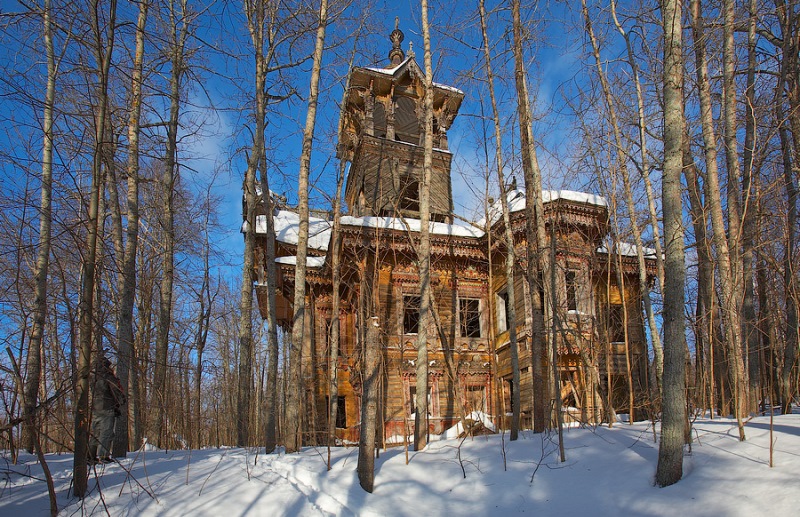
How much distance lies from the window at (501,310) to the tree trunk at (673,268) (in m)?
11.7

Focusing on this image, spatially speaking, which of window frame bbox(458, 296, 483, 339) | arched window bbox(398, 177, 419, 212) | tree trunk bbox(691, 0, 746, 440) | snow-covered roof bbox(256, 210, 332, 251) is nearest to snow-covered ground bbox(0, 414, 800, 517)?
tree trunk bbox(691, 0, 746, 440)

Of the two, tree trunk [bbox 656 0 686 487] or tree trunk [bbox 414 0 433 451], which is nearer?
tree trunk [bbox 656 0 686 487]

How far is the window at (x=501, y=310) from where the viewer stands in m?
17.4

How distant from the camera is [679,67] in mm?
5996

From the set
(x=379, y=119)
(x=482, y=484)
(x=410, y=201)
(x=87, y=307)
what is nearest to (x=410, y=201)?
(x=410, y=201)

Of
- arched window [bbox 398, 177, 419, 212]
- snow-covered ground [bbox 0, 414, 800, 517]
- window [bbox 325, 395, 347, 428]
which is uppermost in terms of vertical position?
arched window [bbox 398, 177, 419, 212]

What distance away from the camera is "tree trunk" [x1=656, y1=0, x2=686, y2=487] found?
5.18m

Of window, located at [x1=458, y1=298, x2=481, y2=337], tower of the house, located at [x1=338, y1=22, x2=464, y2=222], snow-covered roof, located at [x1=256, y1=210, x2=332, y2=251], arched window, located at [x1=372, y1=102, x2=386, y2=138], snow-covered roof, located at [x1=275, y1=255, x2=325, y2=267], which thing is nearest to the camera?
window, located at [x1=458, y1=298, x2=481, y2=337]

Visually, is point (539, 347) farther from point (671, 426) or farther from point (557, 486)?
point (671, 426)

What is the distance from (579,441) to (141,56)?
1102 centimetres

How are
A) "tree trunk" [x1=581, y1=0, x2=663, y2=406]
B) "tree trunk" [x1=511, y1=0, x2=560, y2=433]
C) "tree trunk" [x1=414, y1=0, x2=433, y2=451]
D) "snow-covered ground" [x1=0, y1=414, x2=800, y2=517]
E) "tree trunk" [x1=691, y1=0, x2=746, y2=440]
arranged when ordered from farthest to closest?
"tree trunk" [x1=581, y1=0, x2=663, y2=406], "tree trunk" [x1=414, y1=0, x2=433, y2=451], "tree trunk" [x1=511, y1=0, x2=560, y2=433], "tree trunk" [x1=691, y1=0, x2=746, y2=440], "snow-covered ground" [x1=0, y1=414, x2=800, y2=517]

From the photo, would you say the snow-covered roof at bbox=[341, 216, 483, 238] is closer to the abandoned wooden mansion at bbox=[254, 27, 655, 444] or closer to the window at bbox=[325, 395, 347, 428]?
the abandoned wooden mansion at bbox=[254, 27, 655, 444]

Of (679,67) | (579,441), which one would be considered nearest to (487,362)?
(579,441)

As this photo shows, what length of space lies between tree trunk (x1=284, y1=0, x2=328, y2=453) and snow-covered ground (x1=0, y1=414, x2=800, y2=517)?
129 cm
